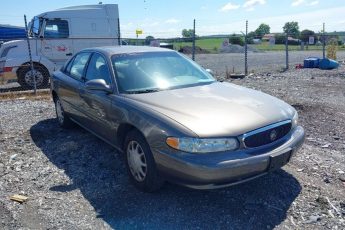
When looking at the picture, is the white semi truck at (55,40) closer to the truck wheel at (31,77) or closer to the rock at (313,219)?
the truck wheel at (31,77)

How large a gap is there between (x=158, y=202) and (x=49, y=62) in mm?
10589

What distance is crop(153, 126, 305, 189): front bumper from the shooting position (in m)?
3.40

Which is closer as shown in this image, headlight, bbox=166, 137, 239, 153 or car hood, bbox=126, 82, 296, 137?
headlight, bbox=166, 137, 239, 153

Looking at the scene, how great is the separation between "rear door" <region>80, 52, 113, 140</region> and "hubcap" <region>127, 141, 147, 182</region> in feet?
1.97

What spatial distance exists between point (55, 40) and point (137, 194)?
35.4ft

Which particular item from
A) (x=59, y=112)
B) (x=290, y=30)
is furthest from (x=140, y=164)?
(x=290, y=30)

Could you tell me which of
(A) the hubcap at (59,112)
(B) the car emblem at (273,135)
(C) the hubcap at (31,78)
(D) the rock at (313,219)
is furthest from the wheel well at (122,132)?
(C) the hubcap at (31,78)

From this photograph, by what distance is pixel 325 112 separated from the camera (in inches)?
293

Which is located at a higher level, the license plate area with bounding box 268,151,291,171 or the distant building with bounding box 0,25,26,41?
the distant building with bounding box 0,25,26,41

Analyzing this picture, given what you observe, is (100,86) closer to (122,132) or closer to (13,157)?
(122,132)

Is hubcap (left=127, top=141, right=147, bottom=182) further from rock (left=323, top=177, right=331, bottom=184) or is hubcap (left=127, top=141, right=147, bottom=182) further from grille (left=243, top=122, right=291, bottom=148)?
rock (left=323, top=177, right=331, bottom=184)

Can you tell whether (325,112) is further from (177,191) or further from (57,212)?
(57,212)

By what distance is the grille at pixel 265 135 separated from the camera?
3588mm

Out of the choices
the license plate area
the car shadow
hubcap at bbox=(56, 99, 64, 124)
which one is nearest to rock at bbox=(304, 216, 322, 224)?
the car shadow
